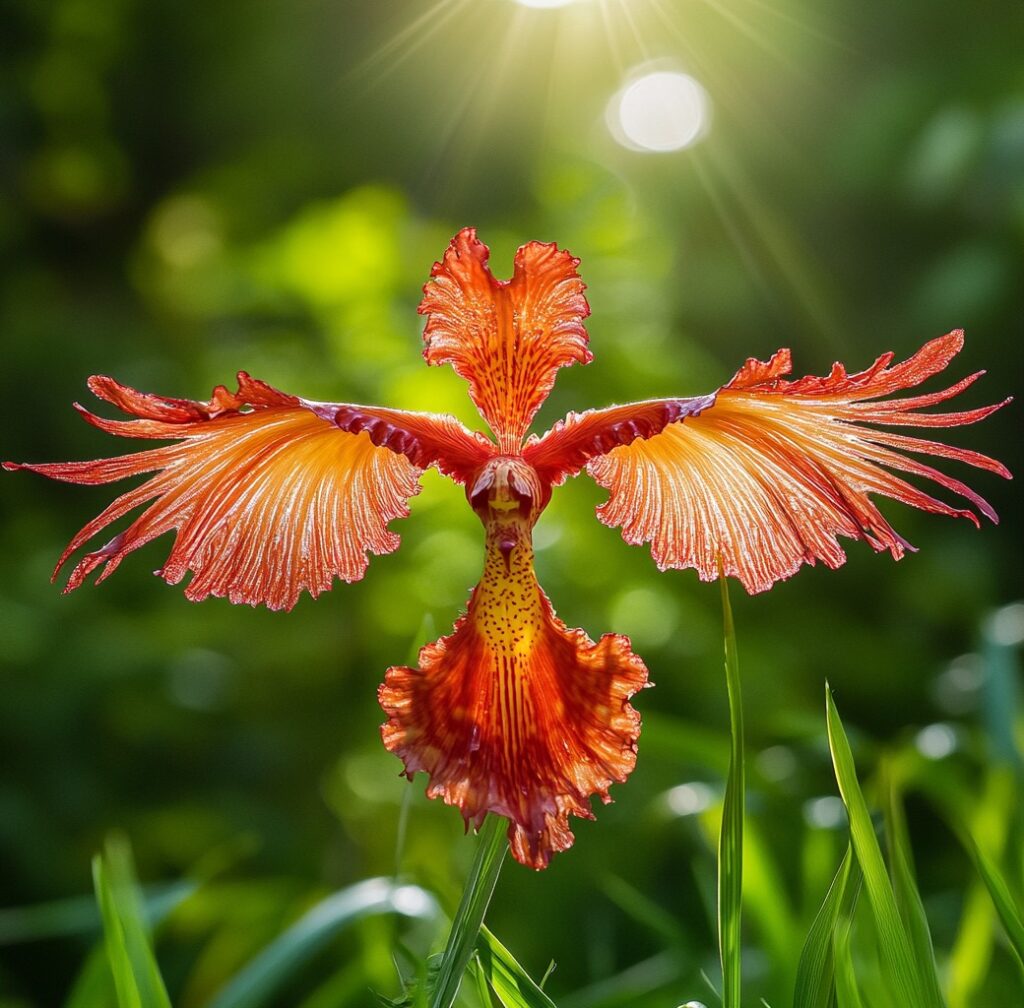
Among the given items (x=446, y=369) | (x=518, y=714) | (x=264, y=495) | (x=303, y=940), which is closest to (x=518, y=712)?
(x=518, y=714)

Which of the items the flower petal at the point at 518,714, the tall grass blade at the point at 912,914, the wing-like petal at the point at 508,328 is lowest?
the tall grass blade at the point at 912,914

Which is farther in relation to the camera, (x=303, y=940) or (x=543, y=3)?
(x=543, y=3)

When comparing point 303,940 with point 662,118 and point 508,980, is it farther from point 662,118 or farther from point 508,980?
point 662,118

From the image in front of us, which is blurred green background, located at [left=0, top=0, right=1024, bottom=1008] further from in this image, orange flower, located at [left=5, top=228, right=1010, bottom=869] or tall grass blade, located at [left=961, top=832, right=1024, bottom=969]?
orange flower, located at [left=5, top=228, right=1010, bottom=869]

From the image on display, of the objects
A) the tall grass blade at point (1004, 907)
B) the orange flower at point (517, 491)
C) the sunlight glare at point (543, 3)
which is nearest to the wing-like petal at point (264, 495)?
the orange flower at point (517, 491)

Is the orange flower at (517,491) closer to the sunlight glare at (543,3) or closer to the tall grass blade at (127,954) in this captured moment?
the tall grass blade at (127,954)

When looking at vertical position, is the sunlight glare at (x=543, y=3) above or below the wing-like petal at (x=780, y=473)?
above

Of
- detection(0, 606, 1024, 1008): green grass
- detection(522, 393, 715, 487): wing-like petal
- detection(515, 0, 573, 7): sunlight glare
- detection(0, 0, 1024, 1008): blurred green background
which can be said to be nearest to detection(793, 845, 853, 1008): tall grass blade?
A: detection(0, 606, 1024, 1008): green grass
